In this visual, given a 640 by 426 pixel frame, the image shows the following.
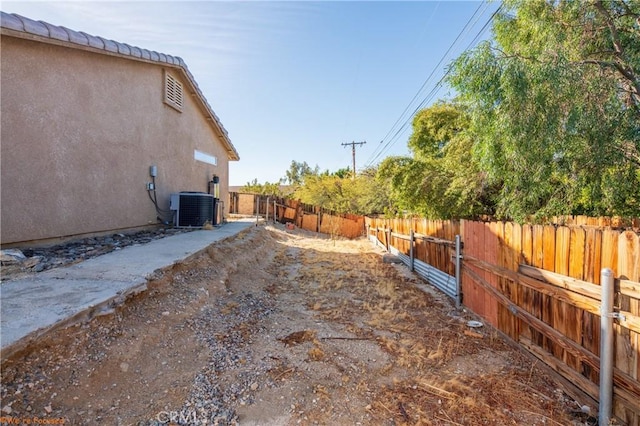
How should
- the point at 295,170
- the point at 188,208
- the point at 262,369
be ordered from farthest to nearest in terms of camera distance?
the point at 295,170, the point at 188,208, the point at 262,369

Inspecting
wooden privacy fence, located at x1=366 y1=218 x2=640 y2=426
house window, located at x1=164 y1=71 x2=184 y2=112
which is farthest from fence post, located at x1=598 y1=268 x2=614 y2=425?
house window, located at x1=164 y1=71 x2=184 y2=112

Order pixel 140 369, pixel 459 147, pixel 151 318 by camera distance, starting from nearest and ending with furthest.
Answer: pixel 140 369 < pixel 151 318 < pixel 459 147

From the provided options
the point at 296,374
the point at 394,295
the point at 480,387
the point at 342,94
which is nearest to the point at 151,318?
the point at 296,374

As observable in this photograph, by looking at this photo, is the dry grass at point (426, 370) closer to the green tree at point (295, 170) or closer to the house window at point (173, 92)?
the house window at point (173, 92)

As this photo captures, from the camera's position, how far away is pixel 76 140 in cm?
532

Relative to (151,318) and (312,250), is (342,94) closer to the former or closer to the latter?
(312,250)

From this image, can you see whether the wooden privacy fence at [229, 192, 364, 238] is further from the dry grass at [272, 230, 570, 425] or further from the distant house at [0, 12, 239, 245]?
the dry grass at [272, 230, 570, 425]


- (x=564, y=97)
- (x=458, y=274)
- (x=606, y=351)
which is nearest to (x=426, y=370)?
(x=606, y=351)

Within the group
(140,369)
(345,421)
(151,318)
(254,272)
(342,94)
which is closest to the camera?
(345,421)

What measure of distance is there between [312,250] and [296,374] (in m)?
8.37

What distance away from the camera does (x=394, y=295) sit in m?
5.60

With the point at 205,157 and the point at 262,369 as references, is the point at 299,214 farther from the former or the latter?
the point at 262,369

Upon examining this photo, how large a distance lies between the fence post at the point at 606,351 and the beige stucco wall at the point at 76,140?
6633mm

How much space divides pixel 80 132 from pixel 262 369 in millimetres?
5164
